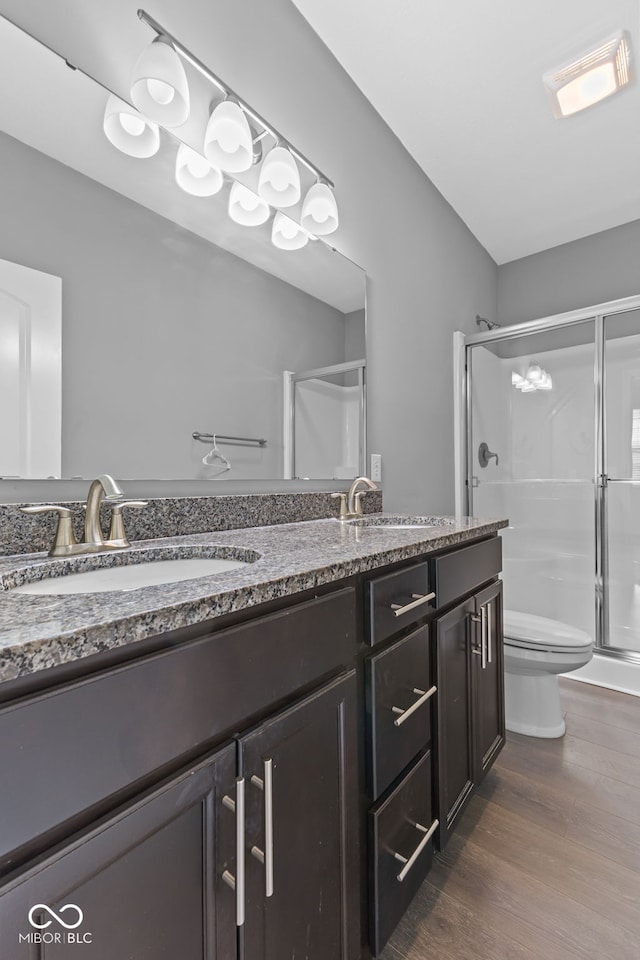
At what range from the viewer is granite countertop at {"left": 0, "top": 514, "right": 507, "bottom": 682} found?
0.42 m

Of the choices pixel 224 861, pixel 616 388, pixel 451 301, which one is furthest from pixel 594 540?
pixel 224 861

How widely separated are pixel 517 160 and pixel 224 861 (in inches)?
112

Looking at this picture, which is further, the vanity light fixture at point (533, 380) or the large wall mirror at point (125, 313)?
the vanity light fixture at point (533, 380)

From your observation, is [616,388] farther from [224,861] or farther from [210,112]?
[224,861]

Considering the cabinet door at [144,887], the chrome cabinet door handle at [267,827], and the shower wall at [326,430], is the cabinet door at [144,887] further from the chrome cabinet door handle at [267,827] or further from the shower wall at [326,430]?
the shower wall at [326,430]

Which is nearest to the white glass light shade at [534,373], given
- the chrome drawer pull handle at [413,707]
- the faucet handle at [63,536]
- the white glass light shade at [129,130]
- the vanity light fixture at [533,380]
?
the vanity light fixture at [533,380]

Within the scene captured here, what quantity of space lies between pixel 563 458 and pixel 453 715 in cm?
190

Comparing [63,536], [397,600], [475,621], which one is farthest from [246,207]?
[475,621]

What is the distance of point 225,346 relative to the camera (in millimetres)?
1332

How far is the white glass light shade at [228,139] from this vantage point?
125cm

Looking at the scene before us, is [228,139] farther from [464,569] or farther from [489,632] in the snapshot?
[489,632]

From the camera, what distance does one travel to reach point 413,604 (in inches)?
37.6

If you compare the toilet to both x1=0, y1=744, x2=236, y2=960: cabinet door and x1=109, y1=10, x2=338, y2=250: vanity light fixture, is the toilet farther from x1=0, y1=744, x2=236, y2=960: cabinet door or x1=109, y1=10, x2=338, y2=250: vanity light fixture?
x1=109, y1=10, x2=338, y2=250: vanity light fixture

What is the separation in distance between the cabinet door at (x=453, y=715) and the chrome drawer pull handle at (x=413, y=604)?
10 cm
